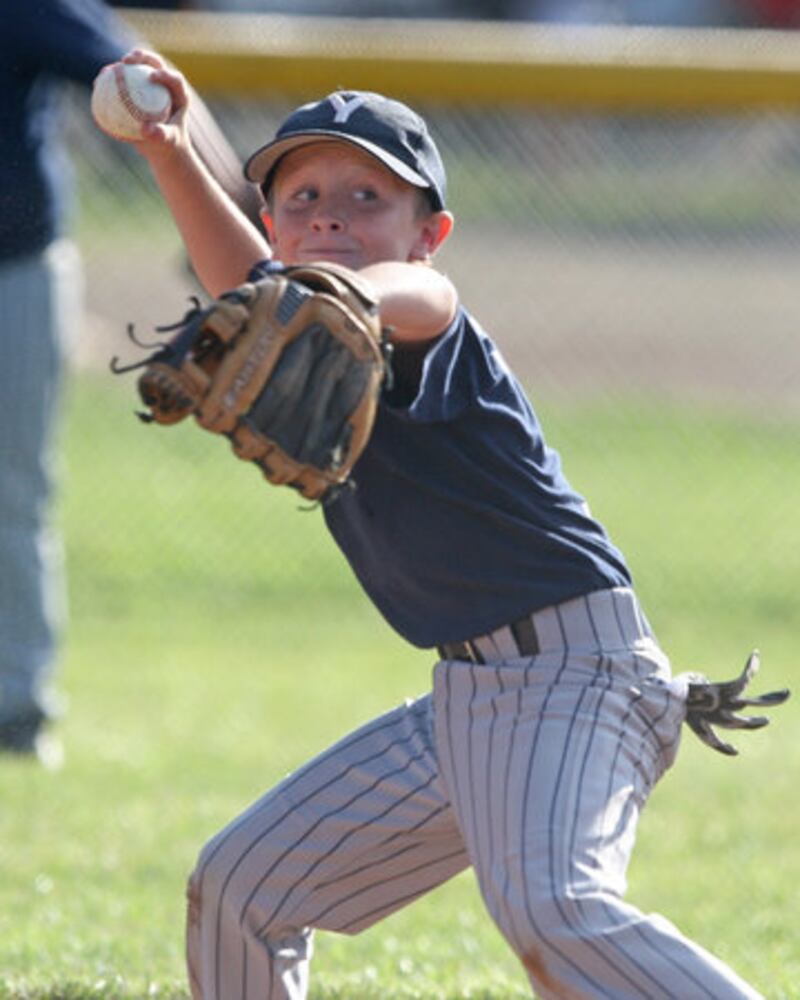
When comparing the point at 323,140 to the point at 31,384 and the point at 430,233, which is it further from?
the point at 31,384

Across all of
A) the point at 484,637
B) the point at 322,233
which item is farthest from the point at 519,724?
the point at 322,233

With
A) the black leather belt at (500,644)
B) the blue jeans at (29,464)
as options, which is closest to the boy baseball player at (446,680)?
the black leather belt at (500,644)

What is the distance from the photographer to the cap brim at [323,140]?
10.1ft

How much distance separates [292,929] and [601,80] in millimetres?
4304

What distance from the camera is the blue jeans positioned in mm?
5852

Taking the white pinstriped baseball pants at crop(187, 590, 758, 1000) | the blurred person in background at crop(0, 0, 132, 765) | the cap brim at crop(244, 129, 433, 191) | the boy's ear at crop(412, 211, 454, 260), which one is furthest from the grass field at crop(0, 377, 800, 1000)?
the cap brim at crop(244, 129, 433, 191)

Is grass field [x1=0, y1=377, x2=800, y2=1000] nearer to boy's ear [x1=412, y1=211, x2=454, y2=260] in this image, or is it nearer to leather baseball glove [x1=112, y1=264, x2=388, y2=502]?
boy's ear [x1=412, y1=211, x2=454, y2=260]

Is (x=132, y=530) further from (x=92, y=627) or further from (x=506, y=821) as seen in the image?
(x=506, y=821)

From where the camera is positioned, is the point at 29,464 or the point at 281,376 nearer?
the point at 281,376

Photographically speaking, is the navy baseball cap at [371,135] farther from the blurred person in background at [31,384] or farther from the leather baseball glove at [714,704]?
the blurred person in background at [31,384]

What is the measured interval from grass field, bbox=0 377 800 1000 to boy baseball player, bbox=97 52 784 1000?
0.66 m

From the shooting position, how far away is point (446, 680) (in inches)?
124

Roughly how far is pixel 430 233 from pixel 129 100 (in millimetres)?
463

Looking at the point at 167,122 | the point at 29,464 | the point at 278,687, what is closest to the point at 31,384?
the point at 29,464
